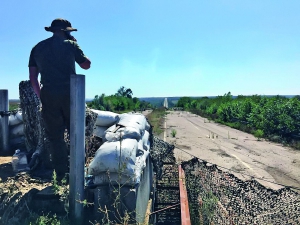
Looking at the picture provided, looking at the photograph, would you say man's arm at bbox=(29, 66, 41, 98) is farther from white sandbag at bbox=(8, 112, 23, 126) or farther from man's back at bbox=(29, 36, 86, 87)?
white sandbag at bbox=(8, 112, 23, 126)

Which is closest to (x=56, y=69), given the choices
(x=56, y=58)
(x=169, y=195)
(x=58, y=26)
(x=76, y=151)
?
(x=56, y=58)

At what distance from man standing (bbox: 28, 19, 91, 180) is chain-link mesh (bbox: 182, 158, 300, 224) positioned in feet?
5.15

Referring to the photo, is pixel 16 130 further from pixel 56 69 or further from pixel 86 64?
pixel 86 64

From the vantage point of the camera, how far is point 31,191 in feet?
8.39

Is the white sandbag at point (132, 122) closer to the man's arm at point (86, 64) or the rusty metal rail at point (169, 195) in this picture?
the rusty metal rail at point (169, 195)

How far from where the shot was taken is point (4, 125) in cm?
414

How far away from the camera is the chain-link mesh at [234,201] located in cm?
307

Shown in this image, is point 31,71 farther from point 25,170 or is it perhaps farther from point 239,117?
point 239,117

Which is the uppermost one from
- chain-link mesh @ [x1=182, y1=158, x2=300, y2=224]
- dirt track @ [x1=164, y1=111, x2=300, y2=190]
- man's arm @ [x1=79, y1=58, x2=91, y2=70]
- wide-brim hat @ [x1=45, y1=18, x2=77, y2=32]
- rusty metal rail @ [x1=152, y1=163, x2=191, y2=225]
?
wide-brim hat @ [x1=45, y1=18, x2=77, y2=32]

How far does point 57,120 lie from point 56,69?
1.63 feet

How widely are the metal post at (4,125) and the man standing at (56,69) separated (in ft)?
4.19

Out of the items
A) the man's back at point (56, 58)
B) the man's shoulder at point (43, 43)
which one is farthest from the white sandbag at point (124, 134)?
the man's shoulder at point (43, 43)

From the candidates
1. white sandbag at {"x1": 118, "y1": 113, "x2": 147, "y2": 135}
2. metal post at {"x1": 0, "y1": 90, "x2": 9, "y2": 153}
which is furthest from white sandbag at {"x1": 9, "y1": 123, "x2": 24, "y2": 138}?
white sandbag at {"x1": 118, "y1": 113, "x2": 147, "y2": 135}

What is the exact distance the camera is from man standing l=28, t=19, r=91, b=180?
2.85 m
